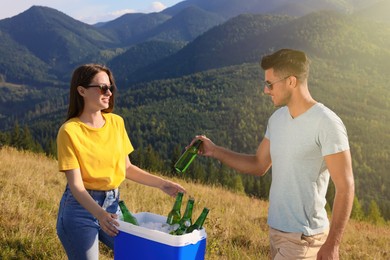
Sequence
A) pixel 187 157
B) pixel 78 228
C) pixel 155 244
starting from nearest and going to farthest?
1. pixel 155 244
2. pixel 78 228
3. pixel 187 157

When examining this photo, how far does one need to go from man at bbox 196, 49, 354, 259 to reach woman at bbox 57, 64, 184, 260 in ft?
2.64

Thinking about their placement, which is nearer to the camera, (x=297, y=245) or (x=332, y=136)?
(x=332, y=136)

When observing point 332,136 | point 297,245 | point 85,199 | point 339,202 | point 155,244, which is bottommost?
point 297,245

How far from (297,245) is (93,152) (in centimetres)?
152

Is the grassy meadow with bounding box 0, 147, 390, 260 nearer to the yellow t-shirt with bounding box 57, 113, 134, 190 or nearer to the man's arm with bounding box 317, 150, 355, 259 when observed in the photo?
the yellow t-shirt with bounding box 57, 113, 134, 190

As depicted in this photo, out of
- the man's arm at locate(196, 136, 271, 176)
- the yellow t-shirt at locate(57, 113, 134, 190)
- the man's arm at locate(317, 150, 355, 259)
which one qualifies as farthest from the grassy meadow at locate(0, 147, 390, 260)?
the man's arm at locate(317, 150, 355, 259)

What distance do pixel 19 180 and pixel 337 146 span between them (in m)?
6.07

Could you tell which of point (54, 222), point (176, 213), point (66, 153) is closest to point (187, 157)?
point (176, 213)

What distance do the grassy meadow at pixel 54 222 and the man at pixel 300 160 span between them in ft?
6.71

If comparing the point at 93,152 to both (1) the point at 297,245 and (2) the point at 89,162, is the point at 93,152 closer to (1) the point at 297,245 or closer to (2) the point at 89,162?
(2) the point at 89,162

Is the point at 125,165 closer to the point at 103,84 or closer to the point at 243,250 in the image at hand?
the point at 103,84

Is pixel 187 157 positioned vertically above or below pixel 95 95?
below

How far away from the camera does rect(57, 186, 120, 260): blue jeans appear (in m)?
3.04

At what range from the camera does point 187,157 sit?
12.1ft
